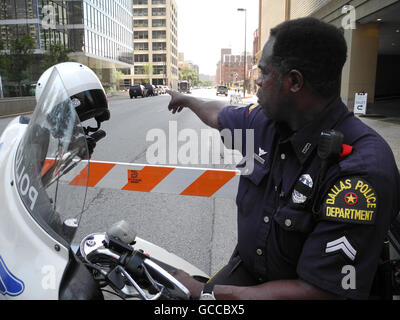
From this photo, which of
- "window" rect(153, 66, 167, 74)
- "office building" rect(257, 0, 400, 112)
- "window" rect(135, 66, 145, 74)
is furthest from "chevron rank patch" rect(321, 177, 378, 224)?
"window" rect(153, 66, 167, 74)

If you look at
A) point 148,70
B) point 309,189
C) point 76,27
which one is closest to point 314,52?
point 309,189

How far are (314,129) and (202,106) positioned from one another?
1.16 m

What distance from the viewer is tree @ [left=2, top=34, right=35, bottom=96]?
982 inches

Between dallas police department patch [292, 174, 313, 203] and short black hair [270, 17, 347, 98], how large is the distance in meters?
0.35

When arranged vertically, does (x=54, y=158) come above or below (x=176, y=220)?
above

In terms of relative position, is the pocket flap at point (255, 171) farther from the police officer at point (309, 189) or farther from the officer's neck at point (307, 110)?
the officer's neck at point (307, 110)

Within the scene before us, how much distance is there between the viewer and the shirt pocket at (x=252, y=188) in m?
1.68

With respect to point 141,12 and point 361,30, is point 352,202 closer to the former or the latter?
point 361,30

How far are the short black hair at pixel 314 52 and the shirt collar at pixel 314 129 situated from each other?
6 centimetres

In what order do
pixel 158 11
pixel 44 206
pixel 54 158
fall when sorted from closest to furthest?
pixel 44 206 < pixel 54 158 < pixel 158 11

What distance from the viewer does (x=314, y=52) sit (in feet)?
4.54
